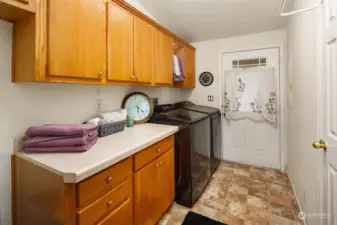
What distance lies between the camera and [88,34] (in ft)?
4.10

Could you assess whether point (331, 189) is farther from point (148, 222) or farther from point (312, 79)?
point (148, 222)

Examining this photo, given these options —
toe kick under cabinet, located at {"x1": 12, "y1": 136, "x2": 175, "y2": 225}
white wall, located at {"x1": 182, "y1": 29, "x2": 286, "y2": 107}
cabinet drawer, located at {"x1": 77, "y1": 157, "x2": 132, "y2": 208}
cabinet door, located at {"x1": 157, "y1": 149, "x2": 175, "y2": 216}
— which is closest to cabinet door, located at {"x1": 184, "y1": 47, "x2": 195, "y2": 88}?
white wall, located at {"x1": 182, "y1": 29, "x2": 286, "y2": 107}

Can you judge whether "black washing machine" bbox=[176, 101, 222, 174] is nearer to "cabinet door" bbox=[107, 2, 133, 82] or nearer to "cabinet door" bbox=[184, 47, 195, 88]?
"cabinet door" bbox=[184, 47, 195, 88]

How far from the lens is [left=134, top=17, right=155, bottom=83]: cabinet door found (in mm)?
1749

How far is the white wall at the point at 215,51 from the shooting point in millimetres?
2893

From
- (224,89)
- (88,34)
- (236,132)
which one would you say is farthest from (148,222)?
(224,89)

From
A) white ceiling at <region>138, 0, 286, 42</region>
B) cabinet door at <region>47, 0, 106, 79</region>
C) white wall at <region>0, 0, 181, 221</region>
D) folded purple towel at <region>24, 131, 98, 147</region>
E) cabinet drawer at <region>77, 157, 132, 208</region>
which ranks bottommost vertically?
cabinet drawer at <region>77, 157, 132, 208</region>

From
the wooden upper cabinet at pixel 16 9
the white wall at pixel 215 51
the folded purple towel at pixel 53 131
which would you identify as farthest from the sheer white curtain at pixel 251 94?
the wooden upper cabinet at pixel 16 9

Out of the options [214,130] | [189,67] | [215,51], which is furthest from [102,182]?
[215,51]

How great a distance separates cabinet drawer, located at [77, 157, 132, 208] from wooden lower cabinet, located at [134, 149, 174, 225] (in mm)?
153

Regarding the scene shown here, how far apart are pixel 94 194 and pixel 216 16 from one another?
2508mm

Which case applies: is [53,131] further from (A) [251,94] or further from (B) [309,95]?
(A) [251,94]

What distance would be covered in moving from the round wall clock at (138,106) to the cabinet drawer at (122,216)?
999mm

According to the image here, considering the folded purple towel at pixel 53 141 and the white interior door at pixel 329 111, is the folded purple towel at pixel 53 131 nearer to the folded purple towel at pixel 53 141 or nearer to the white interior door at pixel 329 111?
the folded purple towel at pixel 53 141
